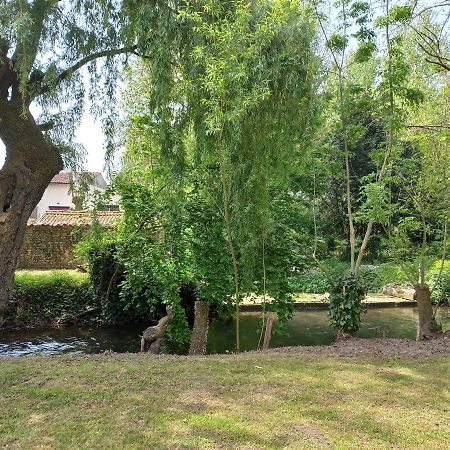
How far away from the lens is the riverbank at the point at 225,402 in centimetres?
284

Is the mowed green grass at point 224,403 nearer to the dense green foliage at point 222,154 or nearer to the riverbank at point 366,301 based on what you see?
the dense green foliage at point 222,154

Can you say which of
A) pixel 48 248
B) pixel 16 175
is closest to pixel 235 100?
pixel 16 175

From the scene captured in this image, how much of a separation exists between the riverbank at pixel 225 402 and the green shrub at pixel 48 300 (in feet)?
14.5

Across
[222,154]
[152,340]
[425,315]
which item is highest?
[222,154]

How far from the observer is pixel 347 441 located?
9.29 feet

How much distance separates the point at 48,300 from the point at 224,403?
7072 millimetres

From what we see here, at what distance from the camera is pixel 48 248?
1345 cm

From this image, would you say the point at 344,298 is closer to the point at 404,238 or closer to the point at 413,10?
the point at 404,238

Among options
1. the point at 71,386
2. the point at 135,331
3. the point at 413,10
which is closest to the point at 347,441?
the point at 71,386

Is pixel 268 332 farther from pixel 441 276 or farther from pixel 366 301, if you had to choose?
pixel 366 301

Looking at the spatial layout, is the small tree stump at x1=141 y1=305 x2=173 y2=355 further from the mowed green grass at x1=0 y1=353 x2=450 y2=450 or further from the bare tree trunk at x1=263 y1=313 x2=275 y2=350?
the bare tree trunk at x1=263 y1=313 x2=275 y2=350

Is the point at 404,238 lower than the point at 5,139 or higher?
lower

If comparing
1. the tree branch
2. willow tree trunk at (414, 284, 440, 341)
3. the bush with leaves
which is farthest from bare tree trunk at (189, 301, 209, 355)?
the tree branch

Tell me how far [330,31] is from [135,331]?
6.61 m
